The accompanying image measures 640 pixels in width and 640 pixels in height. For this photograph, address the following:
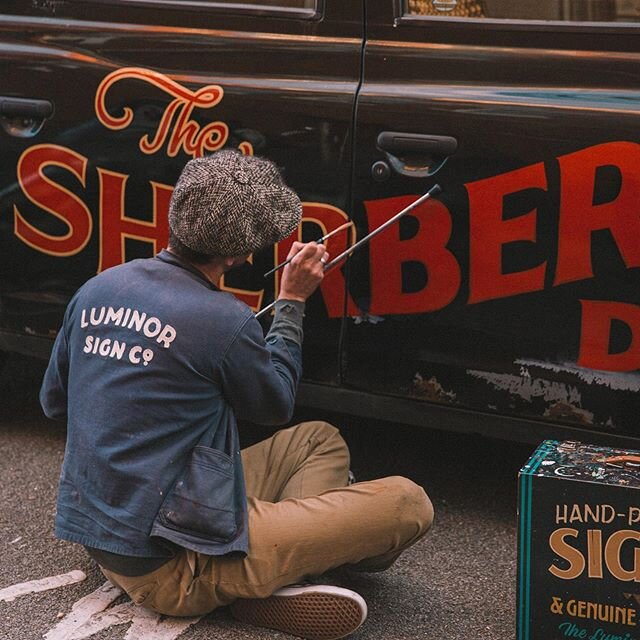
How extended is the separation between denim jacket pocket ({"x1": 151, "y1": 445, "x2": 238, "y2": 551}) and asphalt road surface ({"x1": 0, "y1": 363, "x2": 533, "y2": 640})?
280 millimetres

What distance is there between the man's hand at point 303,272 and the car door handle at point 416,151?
339 mm

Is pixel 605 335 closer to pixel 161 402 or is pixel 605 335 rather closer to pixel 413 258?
pixel 413 258

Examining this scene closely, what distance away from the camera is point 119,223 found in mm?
3334

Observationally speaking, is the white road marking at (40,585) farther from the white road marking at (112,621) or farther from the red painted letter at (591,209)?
the red painted letter at (591,209)

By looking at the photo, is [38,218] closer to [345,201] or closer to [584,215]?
[345,201]

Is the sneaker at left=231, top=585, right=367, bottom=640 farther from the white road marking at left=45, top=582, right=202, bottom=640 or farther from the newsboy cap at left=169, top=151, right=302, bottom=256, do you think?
the newsboy cap at left=169, top=151, right=302, bottom=256

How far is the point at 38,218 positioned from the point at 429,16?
1.21 meters

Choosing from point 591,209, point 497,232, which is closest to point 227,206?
point 497,232

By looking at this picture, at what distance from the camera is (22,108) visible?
3.41 meters

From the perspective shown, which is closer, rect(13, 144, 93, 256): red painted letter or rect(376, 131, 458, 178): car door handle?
rect(376, 131, 458, 178): car door handle

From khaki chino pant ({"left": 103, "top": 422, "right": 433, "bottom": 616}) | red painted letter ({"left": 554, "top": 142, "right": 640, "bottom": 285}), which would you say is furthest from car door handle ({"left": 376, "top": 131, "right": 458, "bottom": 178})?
khaki chino pant ({"left": 103, "top": 422, "right": 433, "bottom": 616})

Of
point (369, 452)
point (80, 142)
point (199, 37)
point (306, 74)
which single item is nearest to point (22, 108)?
point (80, 142)

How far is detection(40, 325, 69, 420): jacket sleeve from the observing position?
281cm

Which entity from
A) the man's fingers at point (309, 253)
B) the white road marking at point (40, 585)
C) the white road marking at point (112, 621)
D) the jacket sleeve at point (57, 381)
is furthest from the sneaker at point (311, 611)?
the man's fingers at point (309, 253)
